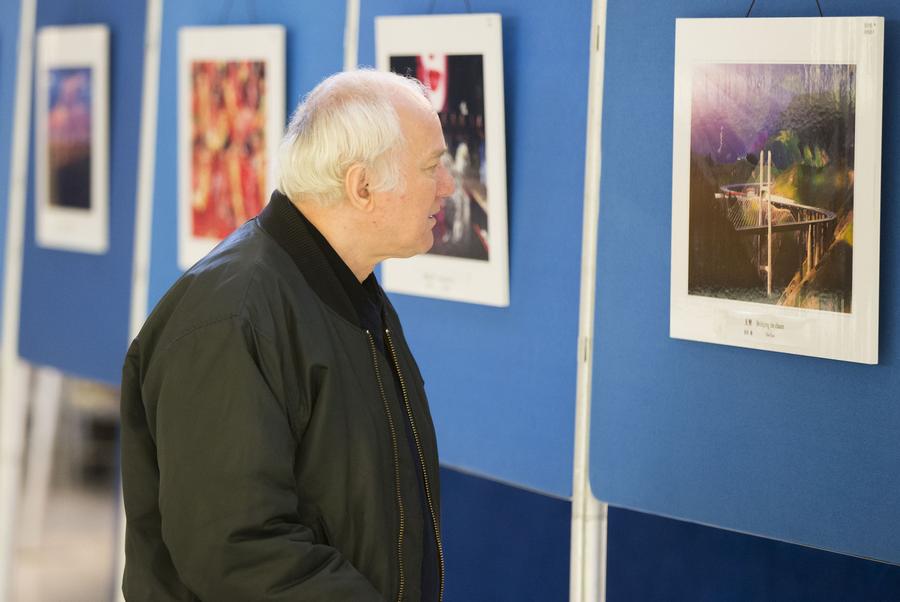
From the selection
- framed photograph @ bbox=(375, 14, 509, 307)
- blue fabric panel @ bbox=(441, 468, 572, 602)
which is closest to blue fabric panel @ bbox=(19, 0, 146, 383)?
framed photograph @ bbox=(375, 14, 509, 307)

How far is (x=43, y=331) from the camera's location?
4.91 metres

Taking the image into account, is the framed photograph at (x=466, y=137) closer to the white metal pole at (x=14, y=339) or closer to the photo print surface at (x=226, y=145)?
the photo print surface at (x=226, y=145)

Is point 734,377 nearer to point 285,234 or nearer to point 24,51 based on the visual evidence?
point 285,234

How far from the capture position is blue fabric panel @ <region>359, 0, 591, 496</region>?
3.03m

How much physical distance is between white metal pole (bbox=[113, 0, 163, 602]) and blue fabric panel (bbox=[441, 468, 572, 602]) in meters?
1.48

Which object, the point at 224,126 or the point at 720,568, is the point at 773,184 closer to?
the point at 720,568

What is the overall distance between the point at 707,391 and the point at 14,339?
3.32 meters

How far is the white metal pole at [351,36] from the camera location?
3598 millimetres

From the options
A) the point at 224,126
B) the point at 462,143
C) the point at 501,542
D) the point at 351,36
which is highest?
the point at 351,36

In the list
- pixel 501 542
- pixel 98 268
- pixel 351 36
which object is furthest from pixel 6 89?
pixel 501 542

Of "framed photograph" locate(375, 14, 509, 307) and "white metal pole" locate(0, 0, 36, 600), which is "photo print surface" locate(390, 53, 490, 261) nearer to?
"framed photograph" locate(375, 14, 509, 307)

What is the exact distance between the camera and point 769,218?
8.50 feet

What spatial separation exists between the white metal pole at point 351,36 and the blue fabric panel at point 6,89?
2013 millimetres

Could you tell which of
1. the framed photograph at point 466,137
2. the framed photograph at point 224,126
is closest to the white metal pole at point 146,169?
the framed photograph at point 224,126
